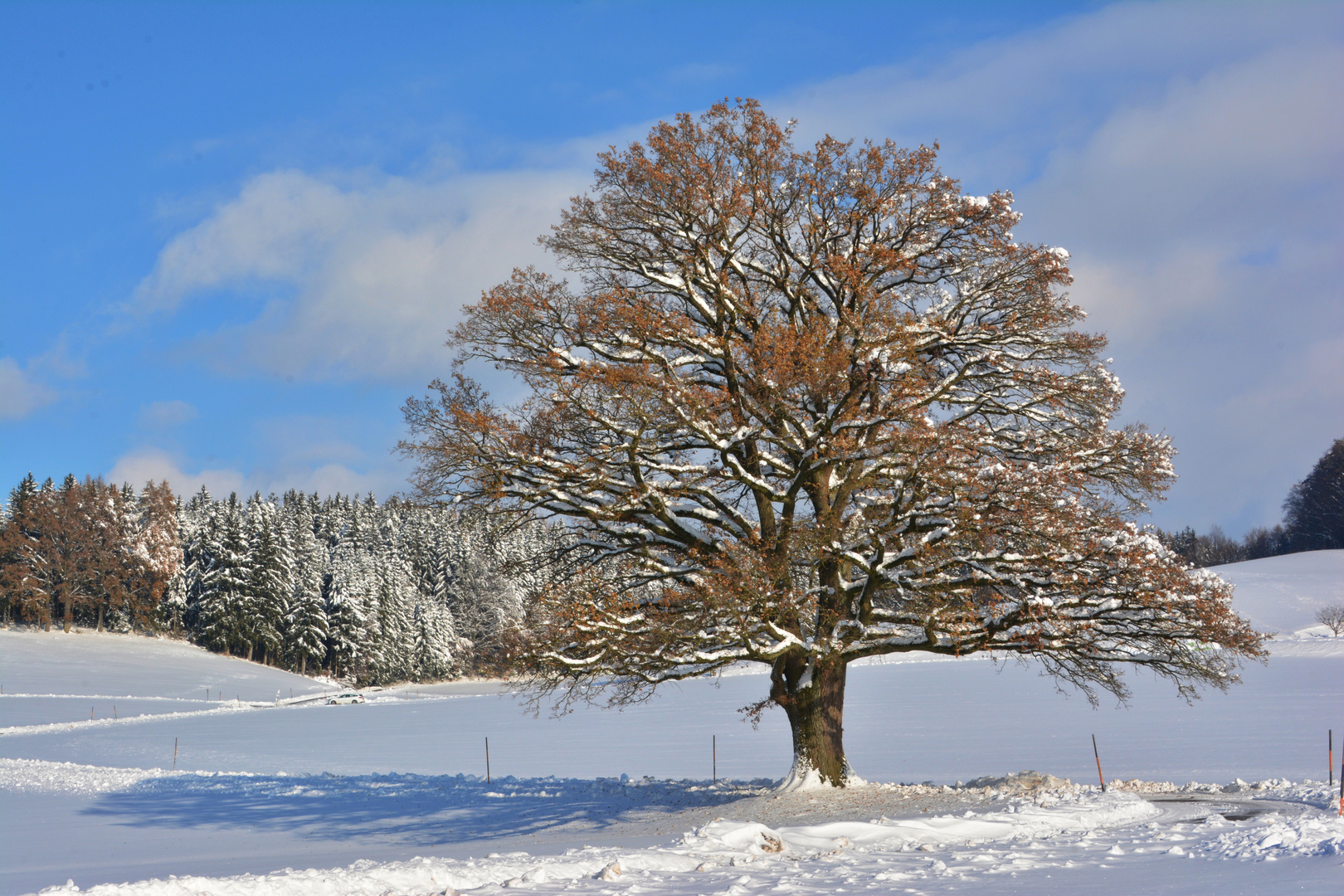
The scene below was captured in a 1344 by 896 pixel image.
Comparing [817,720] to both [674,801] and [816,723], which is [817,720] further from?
[674,801]

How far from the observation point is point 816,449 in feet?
51.1

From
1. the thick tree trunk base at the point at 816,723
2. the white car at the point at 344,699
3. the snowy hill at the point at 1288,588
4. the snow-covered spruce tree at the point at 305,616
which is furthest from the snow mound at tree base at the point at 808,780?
the snowy hill at the point at 1288,588

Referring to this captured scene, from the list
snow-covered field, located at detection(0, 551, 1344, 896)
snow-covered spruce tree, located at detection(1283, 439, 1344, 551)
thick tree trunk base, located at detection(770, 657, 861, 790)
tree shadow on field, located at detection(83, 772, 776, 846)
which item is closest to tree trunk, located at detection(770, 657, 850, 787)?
thick tree trunk base, located at detection(770, 657, 861, 790)

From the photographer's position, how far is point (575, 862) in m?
10.8

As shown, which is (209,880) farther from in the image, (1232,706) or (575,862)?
(1232,706)

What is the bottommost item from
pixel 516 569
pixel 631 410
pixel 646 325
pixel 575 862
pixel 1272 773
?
pixel 1272 773

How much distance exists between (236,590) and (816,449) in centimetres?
8594

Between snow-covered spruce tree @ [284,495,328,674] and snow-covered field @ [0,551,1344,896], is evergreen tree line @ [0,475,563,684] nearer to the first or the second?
snow-covered spruce tree @ [284,495,328,674]

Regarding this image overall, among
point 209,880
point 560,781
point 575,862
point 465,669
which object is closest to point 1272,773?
point 560,781

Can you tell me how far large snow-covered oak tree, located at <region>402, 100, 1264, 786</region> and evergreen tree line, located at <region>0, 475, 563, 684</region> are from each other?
64783 mm

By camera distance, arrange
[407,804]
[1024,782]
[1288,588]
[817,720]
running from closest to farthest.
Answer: [817,720] → [1024,782] → [407,804] → [1288,588]

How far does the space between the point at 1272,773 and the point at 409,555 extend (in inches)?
3963

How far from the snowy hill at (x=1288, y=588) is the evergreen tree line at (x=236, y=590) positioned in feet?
238

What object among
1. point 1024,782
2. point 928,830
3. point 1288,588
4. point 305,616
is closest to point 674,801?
point 1024,782
